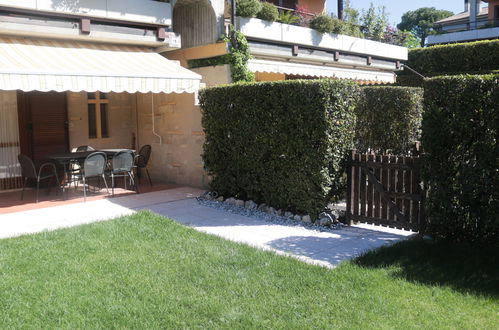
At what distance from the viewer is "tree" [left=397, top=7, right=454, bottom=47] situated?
10206 cm

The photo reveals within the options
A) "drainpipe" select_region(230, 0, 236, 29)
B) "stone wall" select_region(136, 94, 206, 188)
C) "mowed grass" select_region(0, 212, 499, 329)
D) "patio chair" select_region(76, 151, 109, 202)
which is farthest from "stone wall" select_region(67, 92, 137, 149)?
"mowed grass" select_region(0, 212, 499, 329)

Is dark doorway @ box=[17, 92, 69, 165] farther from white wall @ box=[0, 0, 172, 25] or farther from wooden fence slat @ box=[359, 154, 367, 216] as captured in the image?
wooden fence slat @ box=[359, 154, 367, 216]

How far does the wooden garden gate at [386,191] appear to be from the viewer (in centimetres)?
853

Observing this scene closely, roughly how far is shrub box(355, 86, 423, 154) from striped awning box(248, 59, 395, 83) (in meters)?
3.50

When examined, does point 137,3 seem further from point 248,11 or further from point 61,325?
point 61,325

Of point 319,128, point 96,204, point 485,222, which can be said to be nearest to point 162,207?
point 96,204

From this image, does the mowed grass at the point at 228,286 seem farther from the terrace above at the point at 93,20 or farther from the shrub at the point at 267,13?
the shrub at the point at 267,13

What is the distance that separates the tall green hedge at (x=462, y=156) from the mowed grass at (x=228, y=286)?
47cm

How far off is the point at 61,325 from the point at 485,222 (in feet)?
Answer: 20.6

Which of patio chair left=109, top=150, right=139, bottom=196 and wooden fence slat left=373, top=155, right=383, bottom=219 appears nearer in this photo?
wooden fence slat left=373, top=155, right=383, bottom=219

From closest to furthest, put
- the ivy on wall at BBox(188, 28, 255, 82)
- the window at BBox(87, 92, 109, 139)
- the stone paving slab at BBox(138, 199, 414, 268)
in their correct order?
1. the stone paving slab at BBox(138, 199, 414, 268)
2. the ivy on wall at BBox(188, 28, 255, 82)
3. the window at BBox(87, 92, 109, 139)

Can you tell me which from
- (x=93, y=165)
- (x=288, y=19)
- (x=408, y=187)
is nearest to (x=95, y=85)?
(x=93, y=165)

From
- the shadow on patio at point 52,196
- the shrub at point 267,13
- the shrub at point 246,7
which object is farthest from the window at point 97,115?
the shrub at point 267,13

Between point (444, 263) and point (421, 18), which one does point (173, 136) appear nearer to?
point (444, 263)
